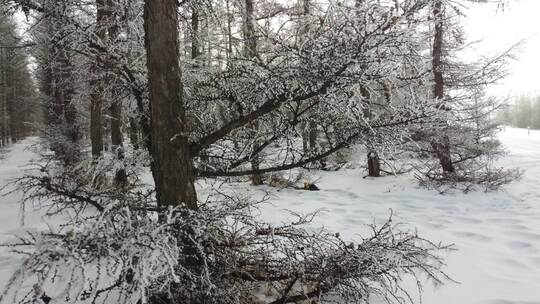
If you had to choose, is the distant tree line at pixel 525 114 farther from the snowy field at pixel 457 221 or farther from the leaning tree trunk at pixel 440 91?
the snowy field at pixel 457 221

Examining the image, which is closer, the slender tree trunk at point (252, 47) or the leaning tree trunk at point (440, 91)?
the slender tree trunk at point (252, 47)

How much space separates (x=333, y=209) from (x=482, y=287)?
151 inches

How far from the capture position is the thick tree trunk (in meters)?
2.83

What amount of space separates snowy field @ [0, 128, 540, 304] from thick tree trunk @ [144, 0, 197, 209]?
1.02 m

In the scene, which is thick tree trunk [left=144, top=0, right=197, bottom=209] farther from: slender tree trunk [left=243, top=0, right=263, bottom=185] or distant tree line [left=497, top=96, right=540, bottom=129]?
distant tree line [left=497, top=96, right=540, bottom=129]

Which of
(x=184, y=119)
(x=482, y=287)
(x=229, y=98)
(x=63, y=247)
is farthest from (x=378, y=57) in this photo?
(x=482, y=287)

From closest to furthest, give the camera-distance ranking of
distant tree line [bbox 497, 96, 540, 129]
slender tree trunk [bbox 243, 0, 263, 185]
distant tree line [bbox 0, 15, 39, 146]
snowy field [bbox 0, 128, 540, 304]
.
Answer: slender tree trunk [bbox 243, 0, 263, 185] < snowy field [bbox 0, 128, 540, 304] < distant tree line [bbox 0, 15, 39, 146] < distant tree line [bbox 497, 96, 540, 129]

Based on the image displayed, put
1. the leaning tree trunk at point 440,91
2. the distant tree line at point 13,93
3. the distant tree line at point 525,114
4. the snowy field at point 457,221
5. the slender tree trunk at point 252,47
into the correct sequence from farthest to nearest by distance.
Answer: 1. the distant tree line at point 525,114
2. the distant tree line at point 13,93
3. the leaning tree trunk at point 440,91
4. the snowy field at point 457,221
5. the slender tree trunk at point 252,47

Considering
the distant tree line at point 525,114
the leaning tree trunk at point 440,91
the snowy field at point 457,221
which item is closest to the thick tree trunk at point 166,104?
the snowy field at point 457,221

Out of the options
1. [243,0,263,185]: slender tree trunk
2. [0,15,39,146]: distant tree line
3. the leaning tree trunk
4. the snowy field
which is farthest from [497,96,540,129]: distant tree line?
[243,0,263,185]: slender tree trunk

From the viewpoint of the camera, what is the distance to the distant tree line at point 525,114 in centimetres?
5884

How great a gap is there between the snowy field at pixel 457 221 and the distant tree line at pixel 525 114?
185 ft

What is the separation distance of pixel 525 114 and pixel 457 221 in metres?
68.0

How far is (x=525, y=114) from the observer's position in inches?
2477
